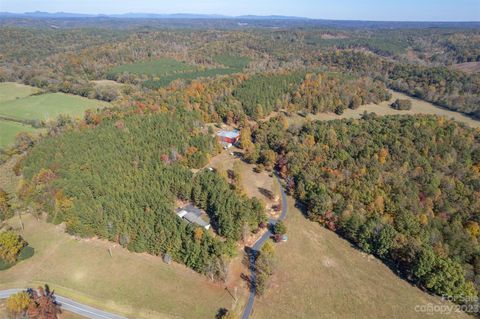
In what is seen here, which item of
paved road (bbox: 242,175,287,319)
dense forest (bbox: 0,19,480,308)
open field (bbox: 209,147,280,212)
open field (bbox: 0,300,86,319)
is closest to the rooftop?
dense forest (bbox: 0,19,480,308)

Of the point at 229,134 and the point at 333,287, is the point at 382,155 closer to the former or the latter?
the point at 333,287

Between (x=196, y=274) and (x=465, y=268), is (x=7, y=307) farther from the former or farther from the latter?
(x=465, y=268)

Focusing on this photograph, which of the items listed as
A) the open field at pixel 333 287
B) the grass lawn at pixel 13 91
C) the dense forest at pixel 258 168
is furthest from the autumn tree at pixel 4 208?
the grass lawn at pixel 13 91

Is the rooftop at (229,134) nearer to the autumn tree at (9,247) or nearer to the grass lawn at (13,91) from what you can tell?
the autumn tree at (9,247)

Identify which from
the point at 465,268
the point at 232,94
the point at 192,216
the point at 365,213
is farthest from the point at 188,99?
the point at 465,268

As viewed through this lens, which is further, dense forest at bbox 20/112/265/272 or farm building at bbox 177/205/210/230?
farm building at bbox 177/205/210/230

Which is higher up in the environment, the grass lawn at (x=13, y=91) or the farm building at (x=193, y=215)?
the grass lawn at (x=13, y=91)

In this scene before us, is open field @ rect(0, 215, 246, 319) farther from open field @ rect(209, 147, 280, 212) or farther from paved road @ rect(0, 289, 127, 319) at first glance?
open field @ rect(209, 147, 280, 212)
